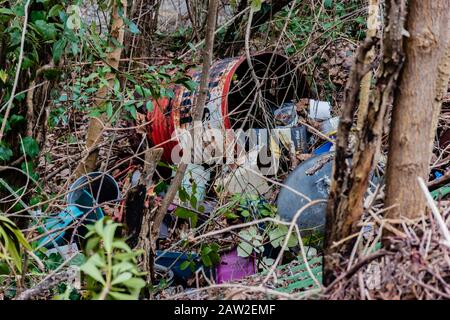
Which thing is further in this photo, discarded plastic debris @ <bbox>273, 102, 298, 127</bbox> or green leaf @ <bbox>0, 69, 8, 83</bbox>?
discarded plastic debris @ <bbox>273, 102, 298, 127</bbox>

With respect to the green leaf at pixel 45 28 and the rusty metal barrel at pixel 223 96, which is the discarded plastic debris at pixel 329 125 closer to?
the rusty metal barrel at pixel 223 96

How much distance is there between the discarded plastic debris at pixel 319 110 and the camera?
4754 millimetres

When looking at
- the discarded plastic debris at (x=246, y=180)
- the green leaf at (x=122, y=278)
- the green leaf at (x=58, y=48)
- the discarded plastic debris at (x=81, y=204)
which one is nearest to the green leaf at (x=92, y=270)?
the green leaf at (x=122, y=278)

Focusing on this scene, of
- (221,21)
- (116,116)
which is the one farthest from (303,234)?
(221,21)

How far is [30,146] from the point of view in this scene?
10.0 ft

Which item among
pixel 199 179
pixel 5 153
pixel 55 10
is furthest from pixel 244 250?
pixel 55 10

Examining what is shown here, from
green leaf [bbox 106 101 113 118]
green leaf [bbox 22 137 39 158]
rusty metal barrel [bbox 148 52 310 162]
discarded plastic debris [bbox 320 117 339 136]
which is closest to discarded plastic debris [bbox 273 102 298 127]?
rusty metal barrel [bbox 148 52 310 162]

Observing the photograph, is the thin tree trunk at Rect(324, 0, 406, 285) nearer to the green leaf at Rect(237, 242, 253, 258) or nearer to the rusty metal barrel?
the green leaf at Rect(237, 242, 253, 258)

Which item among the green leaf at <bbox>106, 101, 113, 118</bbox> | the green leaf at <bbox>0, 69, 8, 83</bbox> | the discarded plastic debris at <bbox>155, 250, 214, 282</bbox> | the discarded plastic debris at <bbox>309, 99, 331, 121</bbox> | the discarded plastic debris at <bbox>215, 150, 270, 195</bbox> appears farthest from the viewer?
the discarded plastic debris at <bbox>309, 99, 331, 121</bbox>

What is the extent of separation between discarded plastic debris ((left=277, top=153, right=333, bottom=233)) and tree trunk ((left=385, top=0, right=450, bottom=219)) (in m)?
1.87

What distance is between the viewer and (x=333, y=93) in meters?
5.13

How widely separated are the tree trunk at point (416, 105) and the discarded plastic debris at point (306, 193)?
6.12 feet

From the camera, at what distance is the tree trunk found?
1.75 meters
